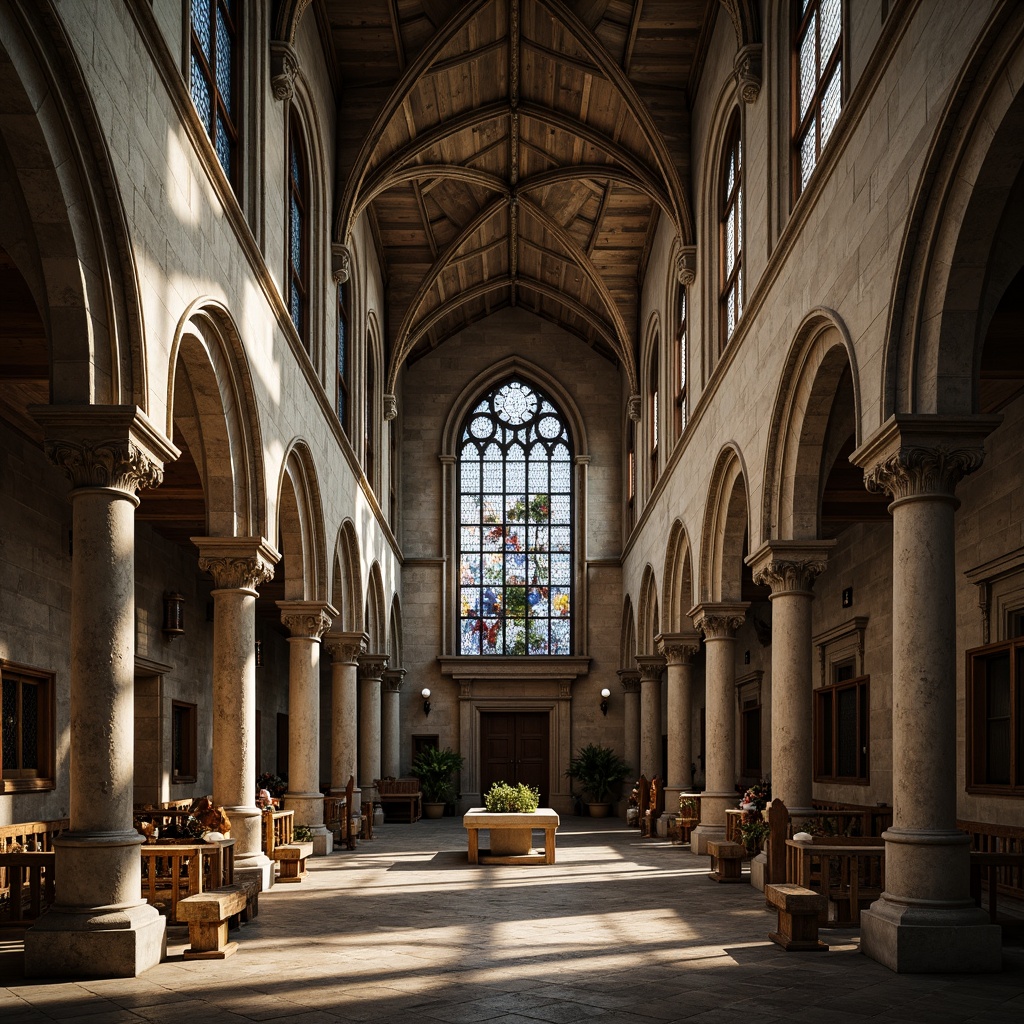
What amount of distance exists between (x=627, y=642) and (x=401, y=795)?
732 cm

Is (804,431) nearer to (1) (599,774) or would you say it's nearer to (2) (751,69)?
(2) (751,69)

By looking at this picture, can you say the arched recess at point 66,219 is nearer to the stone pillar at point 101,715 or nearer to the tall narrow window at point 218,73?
the stone pillar at point 101,715

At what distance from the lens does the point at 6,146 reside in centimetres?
802

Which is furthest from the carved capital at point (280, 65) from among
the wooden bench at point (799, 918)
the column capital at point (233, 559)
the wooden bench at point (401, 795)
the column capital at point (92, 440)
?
the wooden bench at point (401, 795)

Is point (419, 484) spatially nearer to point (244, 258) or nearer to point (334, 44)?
point (334, 44)

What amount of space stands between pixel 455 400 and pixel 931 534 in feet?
81.0

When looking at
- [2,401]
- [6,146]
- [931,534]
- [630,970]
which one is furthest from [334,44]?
[630,970]

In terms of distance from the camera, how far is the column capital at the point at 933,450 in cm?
912

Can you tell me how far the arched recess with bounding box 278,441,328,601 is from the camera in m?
17.1

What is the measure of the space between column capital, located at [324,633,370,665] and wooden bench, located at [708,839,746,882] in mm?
8829

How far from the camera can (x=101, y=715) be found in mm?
8828

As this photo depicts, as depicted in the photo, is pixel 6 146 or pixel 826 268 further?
pixel 826 268

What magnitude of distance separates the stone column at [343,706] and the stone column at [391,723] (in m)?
7.62

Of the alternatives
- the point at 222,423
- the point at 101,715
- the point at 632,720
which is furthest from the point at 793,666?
the point at 632,720
